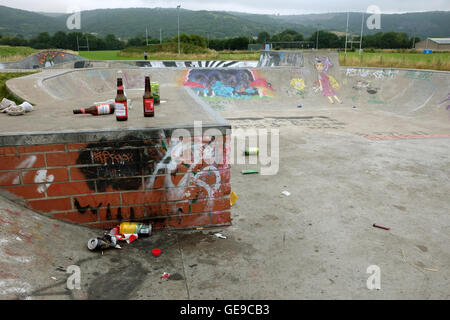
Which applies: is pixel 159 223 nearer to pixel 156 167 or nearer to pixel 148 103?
pixel 156 167

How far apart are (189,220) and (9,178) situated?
6.67 feet

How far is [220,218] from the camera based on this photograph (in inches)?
167

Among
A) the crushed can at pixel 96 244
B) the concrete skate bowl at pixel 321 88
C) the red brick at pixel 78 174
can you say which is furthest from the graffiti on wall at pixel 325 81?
the crushed can at pixel 96 244

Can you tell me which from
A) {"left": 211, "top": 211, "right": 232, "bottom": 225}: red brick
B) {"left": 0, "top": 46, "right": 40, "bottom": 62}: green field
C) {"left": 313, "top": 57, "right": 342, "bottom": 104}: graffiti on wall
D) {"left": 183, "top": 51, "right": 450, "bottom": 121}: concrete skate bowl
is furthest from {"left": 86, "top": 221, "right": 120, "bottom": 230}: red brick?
{"left": 0, "top": 46, "right": 40, "bottom": 62}: green field

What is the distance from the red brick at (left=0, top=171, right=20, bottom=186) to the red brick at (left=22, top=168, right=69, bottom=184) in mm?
67

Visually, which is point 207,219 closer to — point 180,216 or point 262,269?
point 180,216

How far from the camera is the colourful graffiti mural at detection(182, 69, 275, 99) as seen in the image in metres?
16.1

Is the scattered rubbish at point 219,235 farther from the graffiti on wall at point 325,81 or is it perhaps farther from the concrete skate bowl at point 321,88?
the graffiti on wall at point 325,81

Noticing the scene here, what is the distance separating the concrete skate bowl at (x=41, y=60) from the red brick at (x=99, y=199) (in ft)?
98.5
